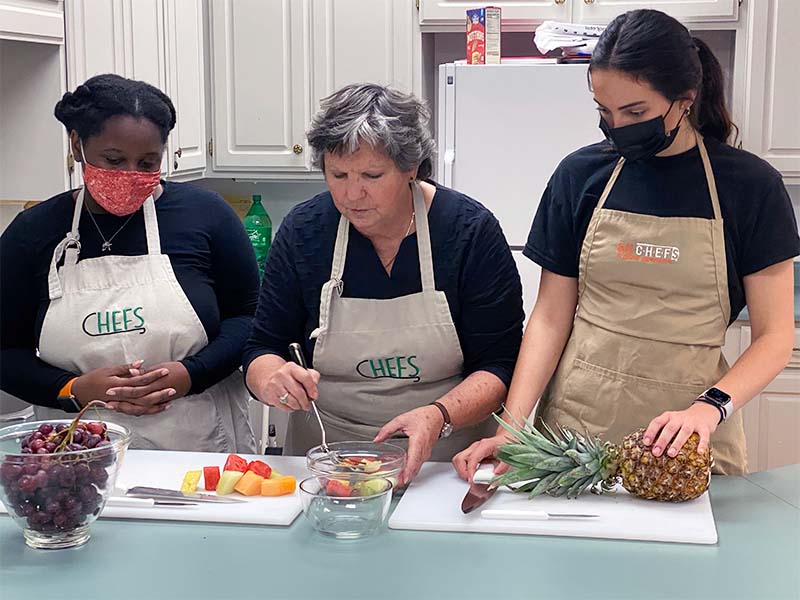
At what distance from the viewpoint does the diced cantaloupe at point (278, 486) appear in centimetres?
148

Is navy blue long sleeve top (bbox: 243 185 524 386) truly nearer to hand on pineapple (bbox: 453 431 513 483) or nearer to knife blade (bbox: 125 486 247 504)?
hand on pineapple (bbox: 453 431 513 483)

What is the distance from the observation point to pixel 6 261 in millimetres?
1894

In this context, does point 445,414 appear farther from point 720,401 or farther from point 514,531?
point 720,401

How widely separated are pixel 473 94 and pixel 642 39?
145 centimetres

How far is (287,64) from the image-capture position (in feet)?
11.1

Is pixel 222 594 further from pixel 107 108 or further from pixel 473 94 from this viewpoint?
pixel 473 94

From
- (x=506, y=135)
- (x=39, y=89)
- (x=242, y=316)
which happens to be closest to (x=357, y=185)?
(x=242, y=316)

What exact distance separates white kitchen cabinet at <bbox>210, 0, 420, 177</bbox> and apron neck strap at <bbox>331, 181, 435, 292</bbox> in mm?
1563

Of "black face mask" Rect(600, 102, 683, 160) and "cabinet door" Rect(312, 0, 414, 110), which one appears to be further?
"cabinet door" Rect(312, 0, 414, 110)

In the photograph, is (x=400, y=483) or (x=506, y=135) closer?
(x=400, y=483)

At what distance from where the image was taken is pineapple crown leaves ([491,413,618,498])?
4.70 ft

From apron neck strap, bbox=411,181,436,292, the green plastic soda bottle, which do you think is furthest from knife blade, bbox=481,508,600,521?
the green plastic soda bottle

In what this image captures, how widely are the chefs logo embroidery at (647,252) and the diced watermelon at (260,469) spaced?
2.35 feet

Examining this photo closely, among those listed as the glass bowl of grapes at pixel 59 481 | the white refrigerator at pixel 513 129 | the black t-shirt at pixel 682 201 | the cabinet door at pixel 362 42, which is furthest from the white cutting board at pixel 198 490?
the cabinet door at pixel 362 42
